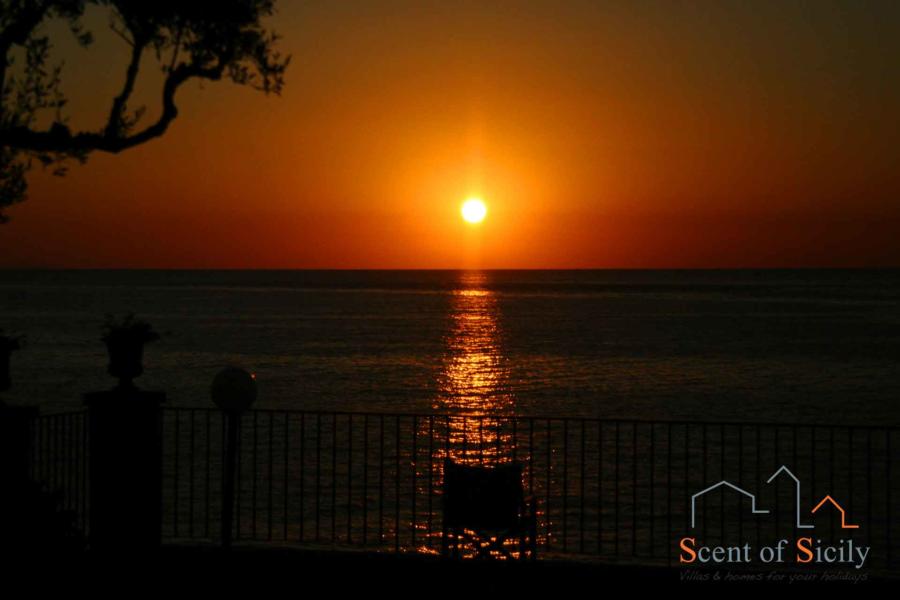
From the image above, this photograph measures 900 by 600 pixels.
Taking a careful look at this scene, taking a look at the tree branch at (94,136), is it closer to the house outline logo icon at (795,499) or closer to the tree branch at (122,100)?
the tree branch at (122,100)

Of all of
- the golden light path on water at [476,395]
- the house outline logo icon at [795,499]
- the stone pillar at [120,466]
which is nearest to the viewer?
the stone pillar at [120,466]

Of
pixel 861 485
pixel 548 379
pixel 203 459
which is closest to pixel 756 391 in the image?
pixel 548 379

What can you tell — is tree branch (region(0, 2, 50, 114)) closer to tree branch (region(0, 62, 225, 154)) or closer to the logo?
tree branch (region(0, 62, 225, 154))

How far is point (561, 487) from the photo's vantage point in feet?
57.9

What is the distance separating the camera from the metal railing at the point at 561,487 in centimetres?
1290

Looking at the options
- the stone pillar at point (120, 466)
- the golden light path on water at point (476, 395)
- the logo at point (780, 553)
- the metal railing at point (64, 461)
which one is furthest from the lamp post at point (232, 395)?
the logo at point (780, 553)

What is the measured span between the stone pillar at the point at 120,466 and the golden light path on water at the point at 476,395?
274 cm

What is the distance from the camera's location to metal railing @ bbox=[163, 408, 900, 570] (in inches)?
508

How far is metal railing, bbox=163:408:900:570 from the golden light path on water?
0.74ft

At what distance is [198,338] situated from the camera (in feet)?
206

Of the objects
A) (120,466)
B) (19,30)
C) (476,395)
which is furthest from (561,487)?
(476,395)

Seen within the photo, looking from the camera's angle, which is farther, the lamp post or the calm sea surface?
the calm sea surface
